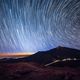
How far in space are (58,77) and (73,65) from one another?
14.8m

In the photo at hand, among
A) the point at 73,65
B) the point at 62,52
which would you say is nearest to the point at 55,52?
the point at 62,52

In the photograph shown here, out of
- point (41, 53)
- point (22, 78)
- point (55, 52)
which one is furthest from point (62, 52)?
point (22, 78)

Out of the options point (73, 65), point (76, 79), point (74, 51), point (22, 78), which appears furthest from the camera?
point (74, 51)

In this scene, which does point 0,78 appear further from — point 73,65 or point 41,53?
point 41,53

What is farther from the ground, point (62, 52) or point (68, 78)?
point (62, 52)

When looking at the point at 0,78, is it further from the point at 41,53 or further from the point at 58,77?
the point at 41,53

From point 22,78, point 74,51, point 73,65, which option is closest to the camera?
point 22,78

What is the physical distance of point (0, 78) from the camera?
1806 cm

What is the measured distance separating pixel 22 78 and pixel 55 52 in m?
26.6

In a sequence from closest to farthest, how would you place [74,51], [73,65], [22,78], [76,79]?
[76,79] → [22,78] → [73,65] → [74,51]

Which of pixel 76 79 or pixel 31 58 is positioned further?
pixel 31 58

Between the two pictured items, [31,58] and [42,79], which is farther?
[31,58]

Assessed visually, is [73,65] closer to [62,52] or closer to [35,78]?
[62,52]

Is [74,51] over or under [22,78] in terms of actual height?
over
